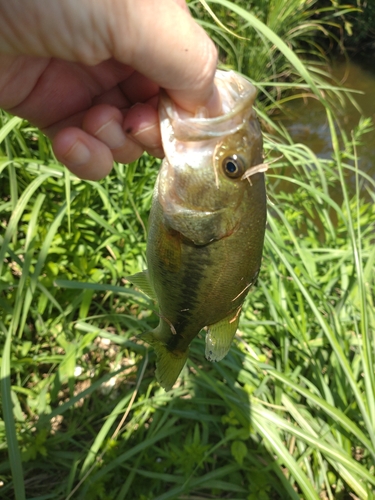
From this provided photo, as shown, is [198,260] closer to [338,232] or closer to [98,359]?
[98,359]

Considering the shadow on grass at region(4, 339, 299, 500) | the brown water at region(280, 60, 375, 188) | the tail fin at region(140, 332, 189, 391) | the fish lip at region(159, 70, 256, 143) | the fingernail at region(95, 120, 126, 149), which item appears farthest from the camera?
the brown water at region(280, 60, 375, 188)

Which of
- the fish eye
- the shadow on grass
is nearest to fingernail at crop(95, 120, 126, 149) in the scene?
the fish eye

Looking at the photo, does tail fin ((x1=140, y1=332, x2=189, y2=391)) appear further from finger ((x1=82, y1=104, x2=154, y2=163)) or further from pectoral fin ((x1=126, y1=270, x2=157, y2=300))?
finger ((x1=82, y1=104, x2=154, y2=163))

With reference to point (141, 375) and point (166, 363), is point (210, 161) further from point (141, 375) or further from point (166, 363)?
point (141, 375)

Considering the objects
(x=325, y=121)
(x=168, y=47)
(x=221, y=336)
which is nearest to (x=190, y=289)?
(x=221, y=336)

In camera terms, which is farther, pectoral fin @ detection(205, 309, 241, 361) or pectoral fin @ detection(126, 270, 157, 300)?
pectoral fin @ detection(126, 270, 157, 300)

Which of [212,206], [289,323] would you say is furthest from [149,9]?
[289,323]

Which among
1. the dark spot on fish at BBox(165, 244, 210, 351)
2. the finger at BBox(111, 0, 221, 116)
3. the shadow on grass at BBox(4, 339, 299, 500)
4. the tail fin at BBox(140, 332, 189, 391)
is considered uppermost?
the finger at BBox(111, 0, 221, 116)
